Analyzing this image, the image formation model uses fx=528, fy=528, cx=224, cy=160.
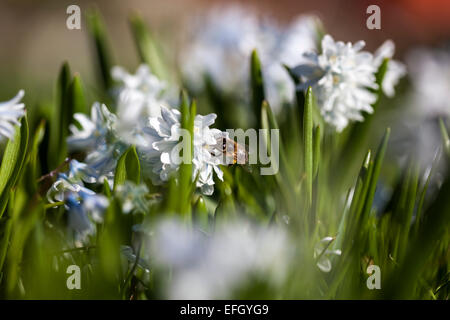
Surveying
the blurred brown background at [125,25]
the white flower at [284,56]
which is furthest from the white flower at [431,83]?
the blurred brown background at [125,25]

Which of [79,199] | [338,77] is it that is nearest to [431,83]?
[338,77]

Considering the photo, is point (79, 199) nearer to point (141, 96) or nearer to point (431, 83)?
point (141, 96)

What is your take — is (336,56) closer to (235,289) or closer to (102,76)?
(235,289)

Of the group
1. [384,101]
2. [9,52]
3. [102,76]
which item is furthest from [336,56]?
[9,52]

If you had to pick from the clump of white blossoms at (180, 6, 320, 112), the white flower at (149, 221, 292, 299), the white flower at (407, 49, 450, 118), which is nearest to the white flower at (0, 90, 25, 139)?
the white flower at (149, 221, 292, 299)

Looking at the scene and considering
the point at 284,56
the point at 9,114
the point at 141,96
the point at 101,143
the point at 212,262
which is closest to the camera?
the point at 212,262

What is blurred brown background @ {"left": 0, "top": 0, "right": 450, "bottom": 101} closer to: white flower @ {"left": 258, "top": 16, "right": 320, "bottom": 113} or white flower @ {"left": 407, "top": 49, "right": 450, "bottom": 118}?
white flower @ {"left": 407, "top": 49, "right": 450, "bottom": 118}

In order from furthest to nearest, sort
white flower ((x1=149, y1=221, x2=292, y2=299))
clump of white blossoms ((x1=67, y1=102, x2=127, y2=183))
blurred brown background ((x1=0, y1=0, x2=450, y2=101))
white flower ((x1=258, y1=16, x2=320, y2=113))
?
blurred brown background ((x1=0, y1=0, x2=450, y2=101)) < white flower ((x1=258, y1=16, x2=320, y2=113)) < clump of white blossoms ((x1=67, y1=102, x2=127, y2=183)) < white flower ((x1=149, y1=221, x2=292, y2=299))
